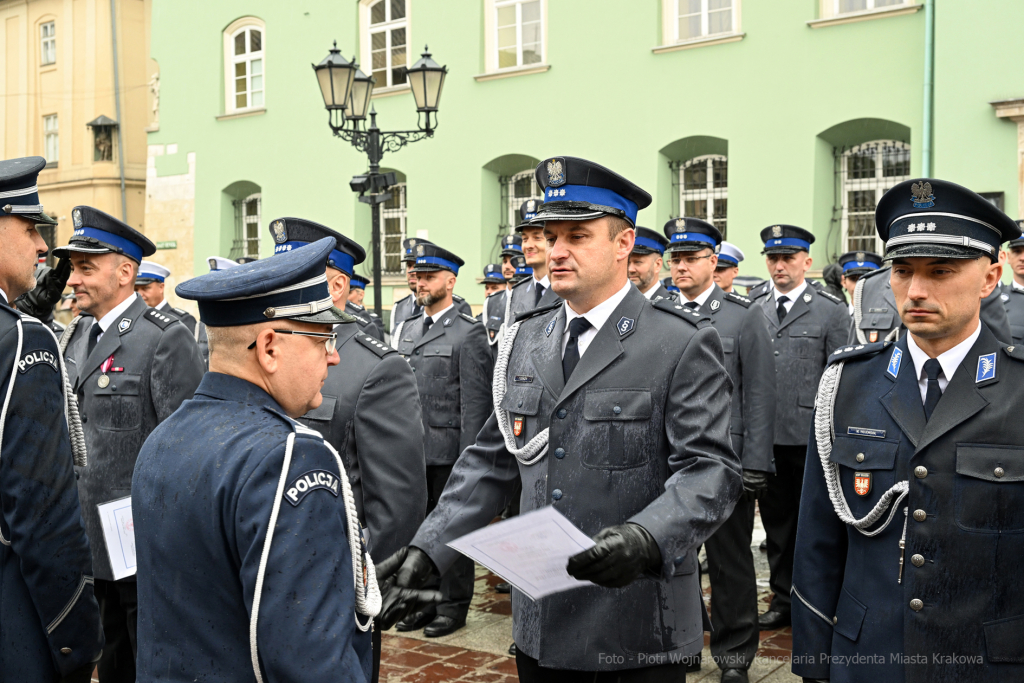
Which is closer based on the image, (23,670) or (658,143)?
(23,670)

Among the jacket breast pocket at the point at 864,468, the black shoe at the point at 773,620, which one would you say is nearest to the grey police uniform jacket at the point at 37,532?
the jacket breast pocket at the point at 864,468

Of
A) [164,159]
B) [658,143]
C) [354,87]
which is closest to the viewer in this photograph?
[354,87]

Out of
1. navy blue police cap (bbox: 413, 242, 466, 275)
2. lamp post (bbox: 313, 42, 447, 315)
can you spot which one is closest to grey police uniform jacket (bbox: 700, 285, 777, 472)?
navy blue police cap (bbox: 413, 242, 466, 275)

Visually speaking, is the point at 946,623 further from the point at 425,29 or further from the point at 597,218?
the point at 425,29

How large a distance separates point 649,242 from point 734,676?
2.85 m

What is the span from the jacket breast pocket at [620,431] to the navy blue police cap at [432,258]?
5.07m

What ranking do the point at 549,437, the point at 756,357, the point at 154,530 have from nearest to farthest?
the point at 154,530 → the point at 549,437 → the point at 756,357

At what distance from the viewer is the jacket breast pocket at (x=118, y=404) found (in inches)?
180

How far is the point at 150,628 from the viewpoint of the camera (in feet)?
7.15

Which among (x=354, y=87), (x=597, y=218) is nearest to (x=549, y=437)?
(x=597, y=218)

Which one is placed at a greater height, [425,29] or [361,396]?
[425,29]

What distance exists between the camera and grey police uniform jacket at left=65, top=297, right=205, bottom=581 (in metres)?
4.50

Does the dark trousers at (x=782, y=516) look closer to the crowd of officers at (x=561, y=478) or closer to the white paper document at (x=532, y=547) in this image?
the crowd of officers at (x=561, y=478)

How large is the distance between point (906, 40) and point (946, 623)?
512 inches
